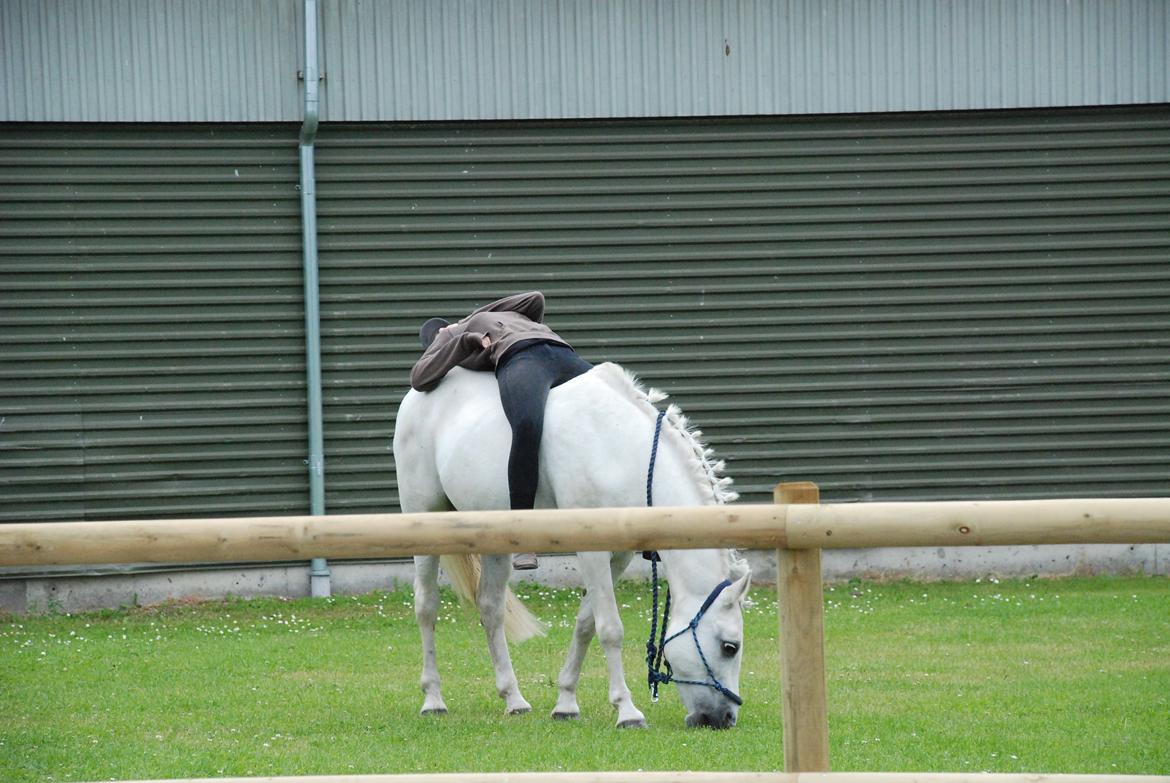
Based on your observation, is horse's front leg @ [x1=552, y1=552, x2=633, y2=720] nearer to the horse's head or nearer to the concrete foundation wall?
the horse's head

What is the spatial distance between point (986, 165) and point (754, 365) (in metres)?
2.89

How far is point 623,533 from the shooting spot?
396cm

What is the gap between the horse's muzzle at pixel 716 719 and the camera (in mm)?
6730

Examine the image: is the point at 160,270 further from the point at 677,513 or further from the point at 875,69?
the point at 677,513

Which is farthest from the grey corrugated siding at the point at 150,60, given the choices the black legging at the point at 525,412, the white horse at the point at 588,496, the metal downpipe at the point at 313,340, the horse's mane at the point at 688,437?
the horse's mane at the point at 688,437

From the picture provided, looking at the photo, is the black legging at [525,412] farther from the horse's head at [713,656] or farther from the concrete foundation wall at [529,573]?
the concrete foundation wall at [529,573]

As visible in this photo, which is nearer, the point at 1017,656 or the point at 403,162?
the point at 1017,656

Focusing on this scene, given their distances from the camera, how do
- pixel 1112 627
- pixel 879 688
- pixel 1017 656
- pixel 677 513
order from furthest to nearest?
1. pixel 1112 627
2. pixel 1017 656
3. pixel 879 688
4. pixel 677 513

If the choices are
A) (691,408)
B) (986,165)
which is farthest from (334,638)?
(986,165)

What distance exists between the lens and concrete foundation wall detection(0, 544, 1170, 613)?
39.7ft

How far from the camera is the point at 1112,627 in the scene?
9961 mm

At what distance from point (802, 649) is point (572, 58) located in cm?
941

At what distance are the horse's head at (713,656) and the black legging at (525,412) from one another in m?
1.18

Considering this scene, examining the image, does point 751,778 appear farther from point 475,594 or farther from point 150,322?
point 150,322
